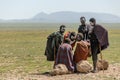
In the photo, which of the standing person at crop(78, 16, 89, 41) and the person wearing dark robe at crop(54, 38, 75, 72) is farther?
the standing person at crop(78, 16, 89, 41)

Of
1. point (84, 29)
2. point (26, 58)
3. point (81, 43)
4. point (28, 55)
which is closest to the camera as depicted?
point (81, 43)

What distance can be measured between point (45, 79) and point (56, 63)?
4.01 ft

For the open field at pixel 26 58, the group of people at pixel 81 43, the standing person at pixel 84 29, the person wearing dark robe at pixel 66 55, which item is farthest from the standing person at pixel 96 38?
the open field at pixel 26 58

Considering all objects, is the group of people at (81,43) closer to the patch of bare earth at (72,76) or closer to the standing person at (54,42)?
the standing person at (54,42)

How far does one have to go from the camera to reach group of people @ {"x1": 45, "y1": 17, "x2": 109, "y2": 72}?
49.0 feet

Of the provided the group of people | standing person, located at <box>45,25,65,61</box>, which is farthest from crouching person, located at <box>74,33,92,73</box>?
standing person, located at <box>45,25,65,61</box>

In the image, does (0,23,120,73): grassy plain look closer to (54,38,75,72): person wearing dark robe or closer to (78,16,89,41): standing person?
(54,38,75,72): person wearing dark robe

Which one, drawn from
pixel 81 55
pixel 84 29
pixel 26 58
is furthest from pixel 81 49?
pixel 26 58

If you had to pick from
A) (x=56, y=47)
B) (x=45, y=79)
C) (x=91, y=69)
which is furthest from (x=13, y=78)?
(x=91, y=69)

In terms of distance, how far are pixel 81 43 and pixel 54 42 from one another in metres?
1.21

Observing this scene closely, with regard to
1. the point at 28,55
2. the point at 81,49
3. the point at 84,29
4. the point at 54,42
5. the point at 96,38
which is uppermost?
the point at 84,29

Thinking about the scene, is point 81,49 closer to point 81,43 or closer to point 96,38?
point 81,43

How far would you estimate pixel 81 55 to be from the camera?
1509cm

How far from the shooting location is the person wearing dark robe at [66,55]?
48.9ft
